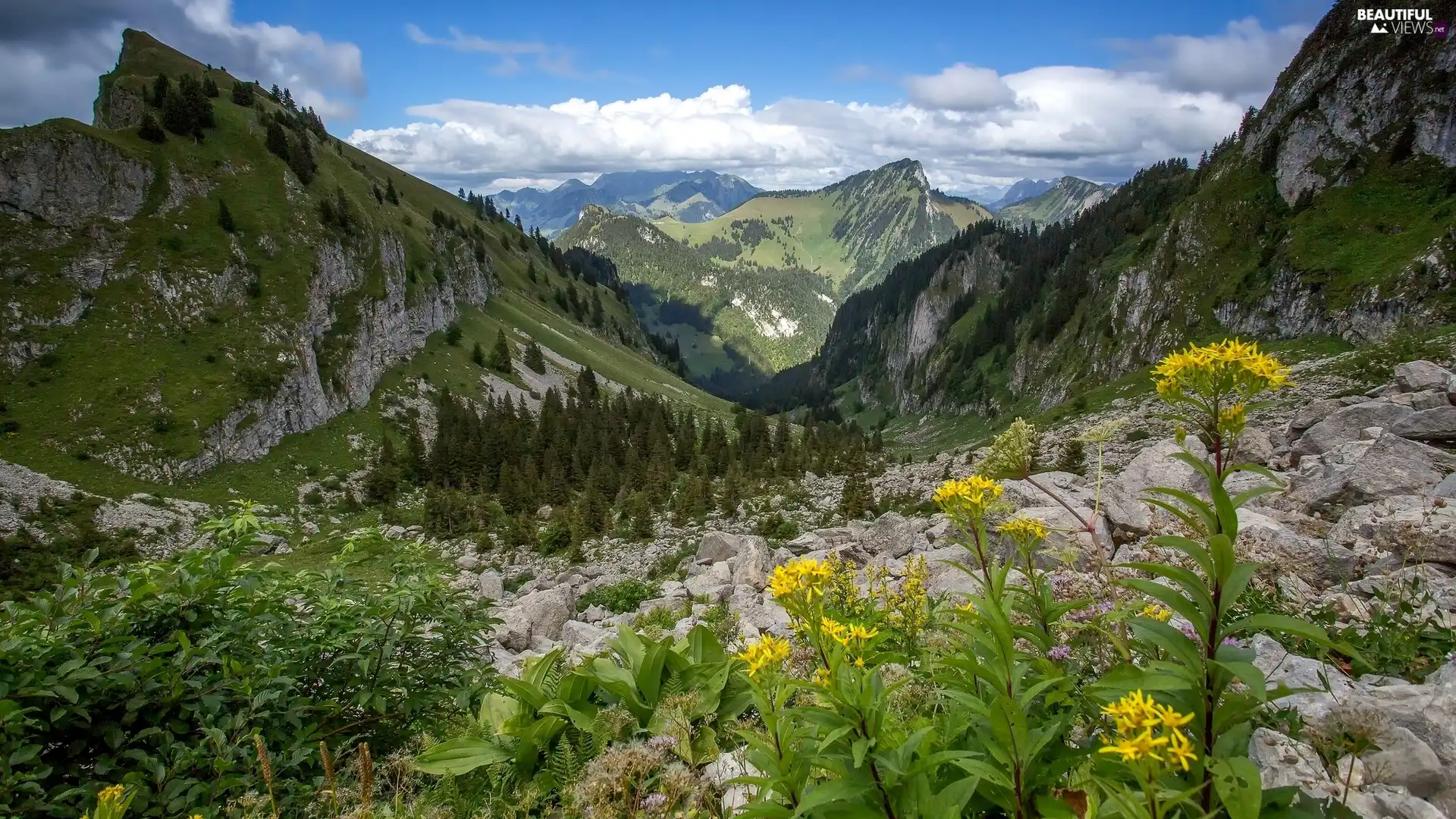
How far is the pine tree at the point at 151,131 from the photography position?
205 feet

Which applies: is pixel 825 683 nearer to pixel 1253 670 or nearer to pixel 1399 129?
pixel 1253 670

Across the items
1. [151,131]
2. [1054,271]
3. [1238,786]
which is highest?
[151,131]

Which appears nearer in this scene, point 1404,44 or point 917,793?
point 917,793

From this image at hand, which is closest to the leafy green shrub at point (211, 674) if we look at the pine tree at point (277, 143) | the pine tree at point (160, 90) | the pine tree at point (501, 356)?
the pine tree at point (501, 356)

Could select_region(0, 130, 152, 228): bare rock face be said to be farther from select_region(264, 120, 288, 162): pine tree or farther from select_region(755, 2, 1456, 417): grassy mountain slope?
select_region(755, 2, 1456, 417): grassy mountain slope

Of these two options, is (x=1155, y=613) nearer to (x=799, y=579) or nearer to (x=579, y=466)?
(x=799, y=579)

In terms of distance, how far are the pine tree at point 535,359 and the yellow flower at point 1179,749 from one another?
99.8 m

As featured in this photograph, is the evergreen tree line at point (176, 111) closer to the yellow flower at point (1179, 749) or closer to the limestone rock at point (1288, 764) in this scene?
the yellow flower at point (1179, 749)

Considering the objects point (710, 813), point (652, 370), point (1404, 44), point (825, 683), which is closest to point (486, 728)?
point (710, 813)

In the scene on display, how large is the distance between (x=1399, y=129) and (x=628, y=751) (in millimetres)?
82099

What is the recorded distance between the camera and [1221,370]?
235 centimetres

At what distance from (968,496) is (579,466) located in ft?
187

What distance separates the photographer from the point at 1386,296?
42594 millimetres

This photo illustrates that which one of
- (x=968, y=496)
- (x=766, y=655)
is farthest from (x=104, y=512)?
(x=968, y=496)
